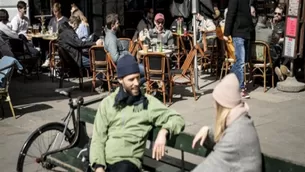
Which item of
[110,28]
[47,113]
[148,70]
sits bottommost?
[47,113]

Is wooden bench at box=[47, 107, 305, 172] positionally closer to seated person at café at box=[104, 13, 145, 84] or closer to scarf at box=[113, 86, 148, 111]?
scarf at box=[113, 86, 148, 111]

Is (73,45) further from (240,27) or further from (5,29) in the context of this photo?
(240,27)

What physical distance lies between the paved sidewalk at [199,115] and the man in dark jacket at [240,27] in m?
0.63

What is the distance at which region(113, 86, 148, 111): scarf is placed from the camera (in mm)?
4293

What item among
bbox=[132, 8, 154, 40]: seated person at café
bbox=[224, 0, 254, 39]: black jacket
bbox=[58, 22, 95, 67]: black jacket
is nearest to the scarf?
bbox=[224, 0, 254, 39]: black jacket

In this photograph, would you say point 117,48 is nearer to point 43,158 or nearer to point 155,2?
point 43,158

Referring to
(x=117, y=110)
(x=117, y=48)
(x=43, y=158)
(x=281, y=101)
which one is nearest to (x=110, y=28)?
(x=117, y=48)

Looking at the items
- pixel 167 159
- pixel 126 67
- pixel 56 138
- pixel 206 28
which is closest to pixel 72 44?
pixel 206 28

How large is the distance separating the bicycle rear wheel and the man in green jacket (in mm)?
1086

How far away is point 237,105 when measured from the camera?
129 inches

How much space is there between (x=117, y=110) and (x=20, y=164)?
4.85ft

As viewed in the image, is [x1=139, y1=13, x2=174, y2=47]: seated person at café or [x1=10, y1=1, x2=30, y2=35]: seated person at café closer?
[x1=139, y1=13, x2=174, y2=47]: seated person at café

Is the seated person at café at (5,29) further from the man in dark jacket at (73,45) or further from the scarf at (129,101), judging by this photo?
the scarf at (129,101)

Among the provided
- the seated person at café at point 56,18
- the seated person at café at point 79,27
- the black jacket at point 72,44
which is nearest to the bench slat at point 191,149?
the black jacket at point 72,44
